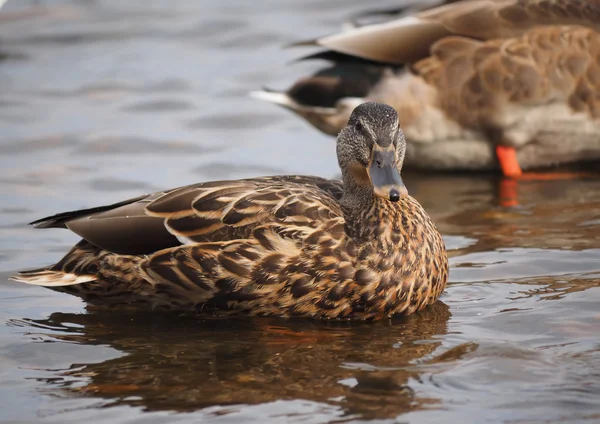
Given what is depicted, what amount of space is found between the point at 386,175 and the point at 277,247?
0.59 meters

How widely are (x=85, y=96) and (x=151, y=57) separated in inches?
58.0

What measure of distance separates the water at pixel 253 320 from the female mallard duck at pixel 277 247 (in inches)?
5.0

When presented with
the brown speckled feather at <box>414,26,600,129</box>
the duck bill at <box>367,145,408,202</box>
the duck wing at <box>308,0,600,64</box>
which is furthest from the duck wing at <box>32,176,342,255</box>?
the duck wing at <box>308,0,600,64</box>

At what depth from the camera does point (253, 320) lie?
5.69 metres

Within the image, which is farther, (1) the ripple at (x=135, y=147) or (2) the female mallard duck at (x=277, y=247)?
(1) the ripple at (x=135, y=147)

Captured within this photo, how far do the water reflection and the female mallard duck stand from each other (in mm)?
112

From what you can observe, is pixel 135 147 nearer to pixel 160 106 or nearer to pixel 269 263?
pixel 160 106

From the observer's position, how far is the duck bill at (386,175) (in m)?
5.43

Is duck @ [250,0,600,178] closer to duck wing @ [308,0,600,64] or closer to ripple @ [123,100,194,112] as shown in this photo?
duck wing @ [308,0,600,64]

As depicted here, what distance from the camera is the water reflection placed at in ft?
15.6

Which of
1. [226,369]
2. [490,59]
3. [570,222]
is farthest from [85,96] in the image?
[226,369]

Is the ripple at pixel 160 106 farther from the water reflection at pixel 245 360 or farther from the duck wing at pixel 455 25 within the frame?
the water reflection at pixel 245 360

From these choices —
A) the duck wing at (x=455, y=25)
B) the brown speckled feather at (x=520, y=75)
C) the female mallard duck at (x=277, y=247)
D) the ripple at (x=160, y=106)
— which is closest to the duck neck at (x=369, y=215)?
the female mallard duck at (x=277, y=247)

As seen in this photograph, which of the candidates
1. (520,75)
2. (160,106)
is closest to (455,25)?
(520,75)
